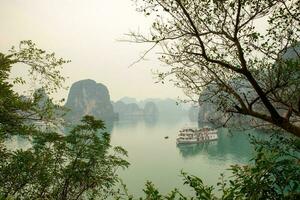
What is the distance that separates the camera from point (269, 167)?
12.0 feet

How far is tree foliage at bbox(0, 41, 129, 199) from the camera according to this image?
9656 mm

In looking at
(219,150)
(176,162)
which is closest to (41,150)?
(176,162)

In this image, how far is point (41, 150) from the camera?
12.9 m

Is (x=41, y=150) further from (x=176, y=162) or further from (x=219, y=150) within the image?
(x=219, y=150)

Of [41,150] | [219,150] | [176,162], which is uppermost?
[41,150]

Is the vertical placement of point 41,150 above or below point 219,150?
above

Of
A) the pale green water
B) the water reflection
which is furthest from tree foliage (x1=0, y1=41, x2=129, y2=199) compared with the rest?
the water reflection

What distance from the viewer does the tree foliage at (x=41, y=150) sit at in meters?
9.66

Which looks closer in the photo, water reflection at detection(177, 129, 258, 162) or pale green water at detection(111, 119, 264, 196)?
pale green water at detection(111, 119, 264, 196)

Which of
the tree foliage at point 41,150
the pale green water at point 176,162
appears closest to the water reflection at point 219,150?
the pale green water at point 176,162

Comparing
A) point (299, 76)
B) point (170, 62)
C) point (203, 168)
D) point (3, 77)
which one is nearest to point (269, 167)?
point (299, 76)

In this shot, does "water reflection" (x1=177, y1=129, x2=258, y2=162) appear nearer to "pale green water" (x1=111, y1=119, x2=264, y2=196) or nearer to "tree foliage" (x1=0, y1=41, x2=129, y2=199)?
"pale green water" (x1=111, y1=119, x2=264, y2=196)

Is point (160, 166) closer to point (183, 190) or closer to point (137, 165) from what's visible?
point (137, 165)

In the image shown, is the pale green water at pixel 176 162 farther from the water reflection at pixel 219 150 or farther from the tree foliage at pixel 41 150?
the tree foliage at pixel 41 150
